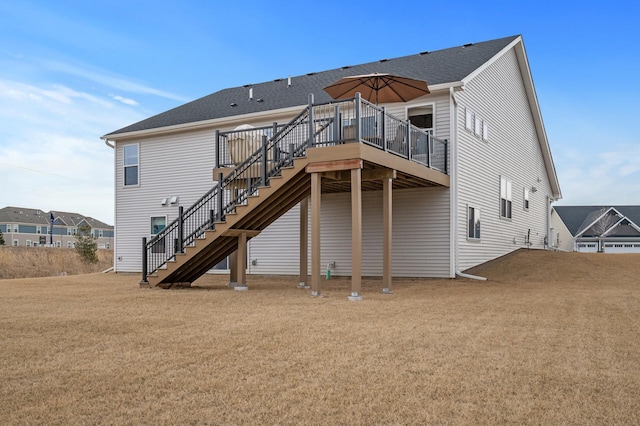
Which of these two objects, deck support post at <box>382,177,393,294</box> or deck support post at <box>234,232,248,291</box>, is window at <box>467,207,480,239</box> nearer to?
deck support post at <box>382,177,393,294</box>

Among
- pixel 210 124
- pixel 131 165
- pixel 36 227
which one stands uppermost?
pixel 210 124

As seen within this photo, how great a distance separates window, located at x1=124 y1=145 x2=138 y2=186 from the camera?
21.1 m

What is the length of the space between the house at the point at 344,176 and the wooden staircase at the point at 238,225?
0.13 ft

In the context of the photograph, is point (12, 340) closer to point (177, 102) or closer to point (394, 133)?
point (394, 133)

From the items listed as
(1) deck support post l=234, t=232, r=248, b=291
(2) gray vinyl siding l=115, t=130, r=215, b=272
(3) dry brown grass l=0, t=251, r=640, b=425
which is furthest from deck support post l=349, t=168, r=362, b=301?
(2) gray vinyl siding l=115, t=130, r=215, b=272

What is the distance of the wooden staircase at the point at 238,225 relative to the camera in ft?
39.0

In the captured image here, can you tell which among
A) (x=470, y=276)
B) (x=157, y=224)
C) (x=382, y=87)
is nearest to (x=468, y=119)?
(x=382, y=87)

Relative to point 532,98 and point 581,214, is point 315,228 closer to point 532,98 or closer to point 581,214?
point 532,98

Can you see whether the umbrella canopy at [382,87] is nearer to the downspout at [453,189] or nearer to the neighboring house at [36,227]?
the downspout at [453,189]

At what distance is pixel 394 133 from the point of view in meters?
13.4

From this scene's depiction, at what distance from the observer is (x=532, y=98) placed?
2272cm

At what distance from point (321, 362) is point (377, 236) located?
11.1 meters

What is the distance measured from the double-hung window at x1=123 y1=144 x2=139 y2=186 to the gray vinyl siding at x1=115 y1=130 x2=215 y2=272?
0.68 feet

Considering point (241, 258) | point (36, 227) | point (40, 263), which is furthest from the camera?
point (36, 227)
